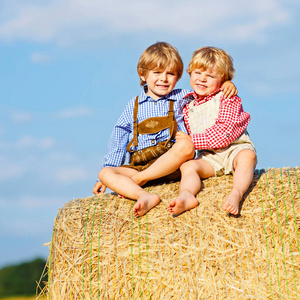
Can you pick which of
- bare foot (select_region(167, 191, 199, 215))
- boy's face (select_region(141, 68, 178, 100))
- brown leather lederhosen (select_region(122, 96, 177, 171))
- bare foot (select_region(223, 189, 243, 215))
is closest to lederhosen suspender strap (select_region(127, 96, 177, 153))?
brown leather lederhosen (select_region(122, 96, 177, 171))

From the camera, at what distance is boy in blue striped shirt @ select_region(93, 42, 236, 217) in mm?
3789

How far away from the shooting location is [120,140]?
4082 mm

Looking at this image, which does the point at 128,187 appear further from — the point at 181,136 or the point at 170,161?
the point at 181,136

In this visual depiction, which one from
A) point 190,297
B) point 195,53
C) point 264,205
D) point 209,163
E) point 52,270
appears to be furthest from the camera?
point 195,53

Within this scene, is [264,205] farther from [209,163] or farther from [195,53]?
[195,53]

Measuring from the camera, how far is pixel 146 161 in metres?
3.84

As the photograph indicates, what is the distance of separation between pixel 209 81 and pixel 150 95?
53cm

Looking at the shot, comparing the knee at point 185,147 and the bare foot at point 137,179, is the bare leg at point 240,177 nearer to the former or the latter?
the knee at point 185,147

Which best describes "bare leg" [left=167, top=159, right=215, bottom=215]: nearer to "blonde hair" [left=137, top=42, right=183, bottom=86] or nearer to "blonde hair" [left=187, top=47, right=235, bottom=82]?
"blonde hair" [left=187, top=47, right=235, bottom=82]

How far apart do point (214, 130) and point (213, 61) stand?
0.57m

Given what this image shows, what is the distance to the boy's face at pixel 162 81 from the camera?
3.97m

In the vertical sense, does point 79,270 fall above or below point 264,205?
below

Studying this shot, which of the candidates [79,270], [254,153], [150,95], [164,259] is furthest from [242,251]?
[150,95]

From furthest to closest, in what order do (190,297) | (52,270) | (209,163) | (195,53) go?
(195,53) → (209,163) → (52,270) → (190,297)
